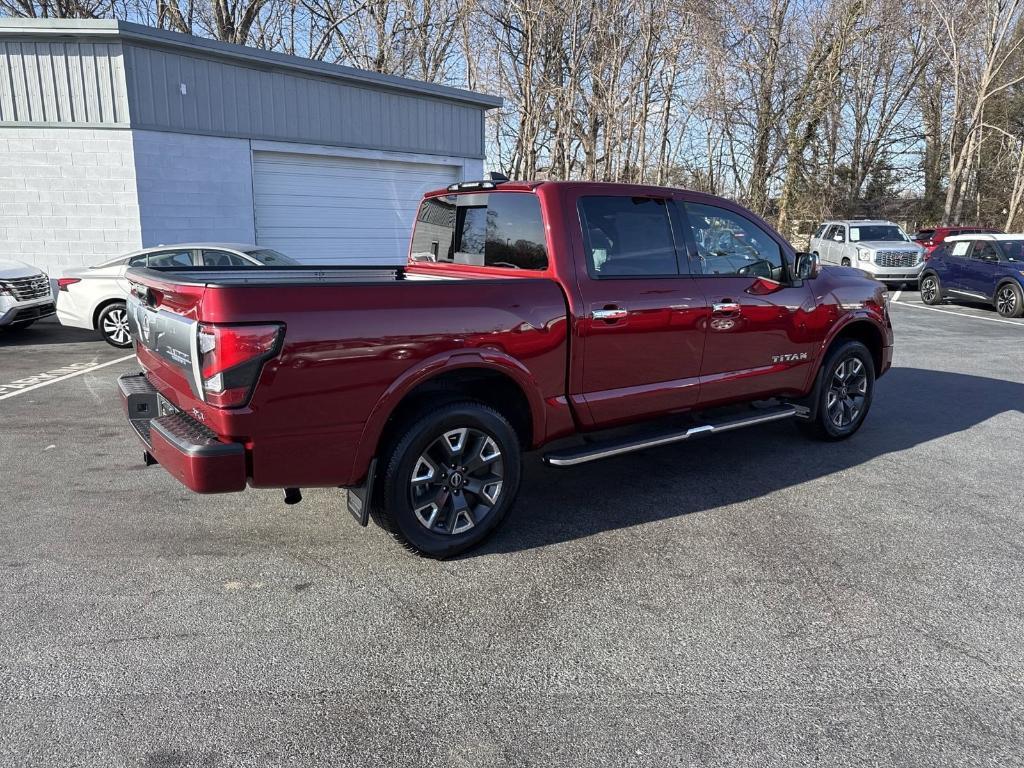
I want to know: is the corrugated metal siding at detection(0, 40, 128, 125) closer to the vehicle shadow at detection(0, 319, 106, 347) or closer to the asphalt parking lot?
the vehicle shadow at detection(0, 319, 106, 347)

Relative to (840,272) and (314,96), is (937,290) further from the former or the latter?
(314,96)

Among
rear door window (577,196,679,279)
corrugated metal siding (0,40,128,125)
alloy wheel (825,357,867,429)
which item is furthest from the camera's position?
corrugated metal siding (0,40,128,125)

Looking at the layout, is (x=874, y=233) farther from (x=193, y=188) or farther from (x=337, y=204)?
(x=193, y=188)

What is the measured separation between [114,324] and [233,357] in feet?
27.2

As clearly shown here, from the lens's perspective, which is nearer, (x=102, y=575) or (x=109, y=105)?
(x=102, y=575)

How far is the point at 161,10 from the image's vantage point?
962 inches

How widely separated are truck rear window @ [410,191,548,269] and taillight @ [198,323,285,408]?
1.77m

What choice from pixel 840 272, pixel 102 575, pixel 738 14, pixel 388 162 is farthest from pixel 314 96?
pixel 738 14

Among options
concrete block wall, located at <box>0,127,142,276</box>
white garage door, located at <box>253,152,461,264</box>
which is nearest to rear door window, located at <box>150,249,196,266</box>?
concrete block wall, located at <box>0,127,142,276</box>

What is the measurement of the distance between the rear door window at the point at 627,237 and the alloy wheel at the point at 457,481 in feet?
4.13

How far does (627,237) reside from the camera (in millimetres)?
4559

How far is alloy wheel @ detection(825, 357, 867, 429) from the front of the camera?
591cm

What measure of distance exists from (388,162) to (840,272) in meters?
11.3

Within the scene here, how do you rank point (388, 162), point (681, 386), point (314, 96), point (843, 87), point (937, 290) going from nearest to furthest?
1. point (681, 386)
2. point (314, 96)
3. point (388, 162)
4. point (937, 290)
5. point (843, 87)
